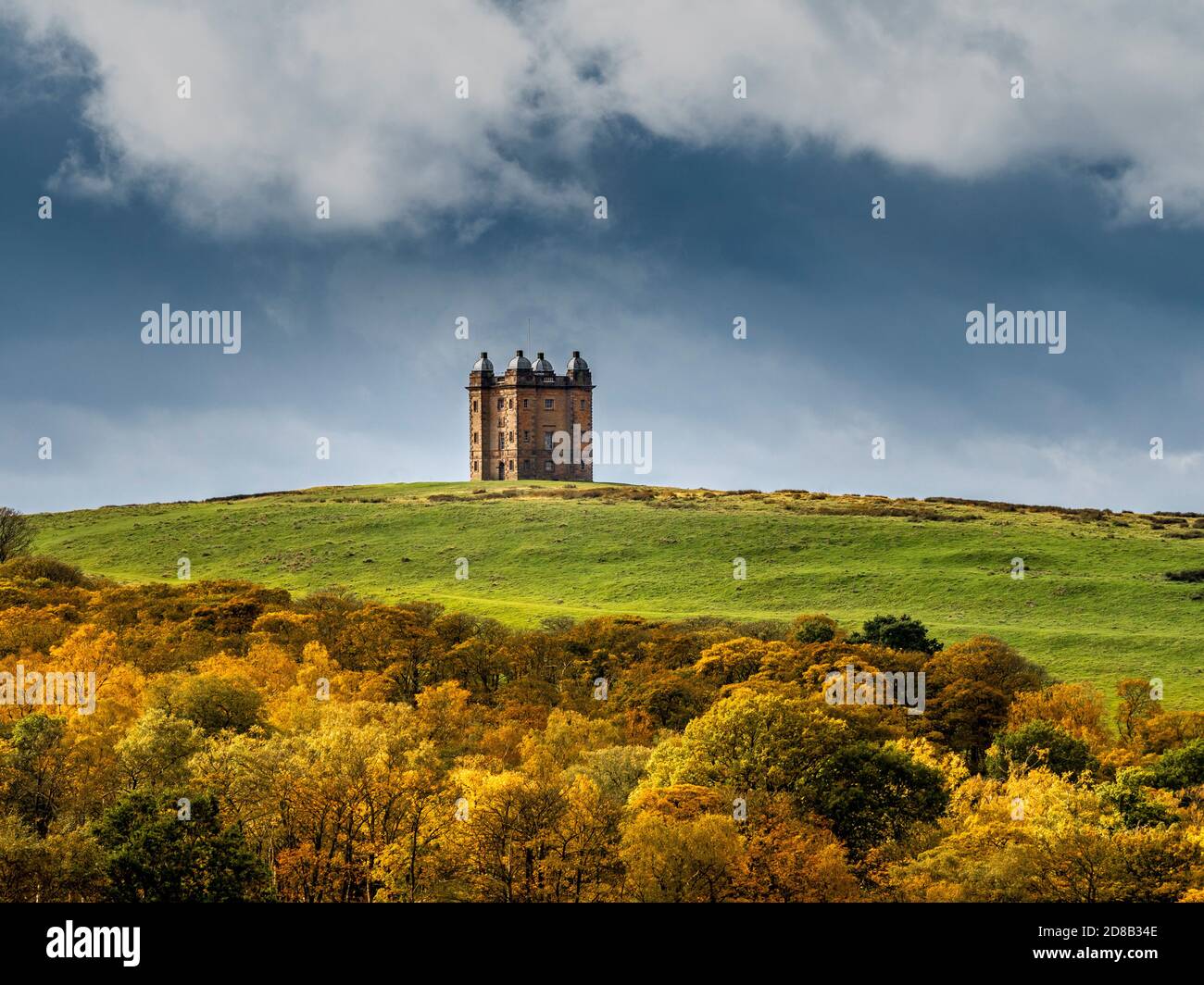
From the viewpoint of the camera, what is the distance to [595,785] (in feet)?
200

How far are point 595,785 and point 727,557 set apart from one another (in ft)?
259

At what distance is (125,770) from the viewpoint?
201ft

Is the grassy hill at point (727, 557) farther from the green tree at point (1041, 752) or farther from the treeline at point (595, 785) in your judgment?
the treeline at point (595, 785)

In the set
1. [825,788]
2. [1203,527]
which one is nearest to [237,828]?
[825,788]

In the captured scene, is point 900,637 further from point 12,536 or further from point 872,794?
point 12,536

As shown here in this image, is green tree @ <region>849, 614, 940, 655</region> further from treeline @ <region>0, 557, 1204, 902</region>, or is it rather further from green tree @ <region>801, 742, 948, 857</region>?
green tree @ <region>801, 742, 948, 857</region>

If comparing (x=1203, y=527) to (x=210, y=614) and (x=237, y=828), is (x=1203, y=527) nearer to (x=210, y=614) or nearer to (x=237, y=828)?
(x=210, y=614)

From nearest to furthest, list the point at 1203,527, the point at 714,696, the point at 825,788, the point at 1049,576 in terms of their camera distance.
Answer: the point at 825,788 → the point at 714,696 → the point at 1049,576 → the point at 1203,527

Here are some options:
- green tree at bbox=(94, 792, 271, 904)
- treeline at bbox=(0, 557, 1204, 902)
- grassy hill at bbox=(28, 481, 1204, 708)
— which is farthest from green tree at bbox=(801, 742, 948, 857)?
grassy hill at bbox=(28, 481, 1204, 708)

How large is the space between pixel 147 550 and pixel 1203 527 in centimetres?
11028

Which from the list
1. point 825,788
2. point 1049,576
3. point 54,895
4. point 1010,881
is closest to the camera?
point 54,895

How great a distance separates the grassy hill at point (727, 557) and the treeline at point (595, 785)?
20.5m

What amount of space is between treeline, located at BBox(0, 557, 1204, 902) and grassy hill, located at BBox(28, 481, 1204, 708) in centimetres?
2053
